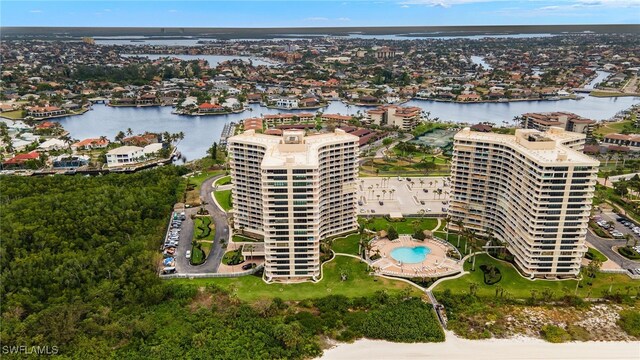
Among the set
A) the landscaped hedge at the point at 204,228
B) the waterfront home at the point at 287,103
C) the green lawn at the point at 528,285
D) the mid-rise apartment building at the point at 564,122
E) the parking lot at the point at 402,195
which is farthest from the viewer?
the waterfront home at the point at 287,103

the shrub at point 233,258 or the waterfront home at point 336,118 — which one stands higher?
the waterfront home at point 336,118

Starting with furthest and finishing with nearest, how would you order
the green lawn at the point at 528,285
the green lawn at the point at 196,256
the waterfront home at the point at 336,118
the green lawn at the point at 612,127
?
the waterfront home at the point at 336,118 < the green lawn at the point at 612,127 < the green lawn at the point at 196,256 < the green lawn at the point at 528,285

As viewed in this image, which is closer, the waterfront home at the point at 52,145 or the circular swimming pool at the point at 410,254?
the circular swimming pool at the point at 410,254

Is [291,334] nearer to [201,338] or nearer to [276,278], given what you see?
[201,338]

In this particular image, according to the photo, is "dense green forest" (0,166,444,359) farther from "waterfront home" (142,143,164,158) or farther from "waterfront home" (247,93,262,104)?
"waterfront home" (247,93,262,104)

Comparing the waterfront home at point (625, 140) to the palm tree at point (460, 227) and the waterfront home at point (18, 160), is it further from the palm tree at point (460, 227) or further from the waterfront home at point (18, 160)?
the waterfront home at point (18, 160)

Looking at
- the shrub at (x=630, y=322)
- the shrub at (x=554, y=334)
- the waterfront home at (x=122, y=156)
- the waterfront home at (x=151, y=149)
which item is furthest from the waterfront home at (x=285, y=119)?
the shrub at (x=630, y=322)

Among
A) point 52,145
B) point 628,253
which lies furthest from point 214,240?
point 52,145
